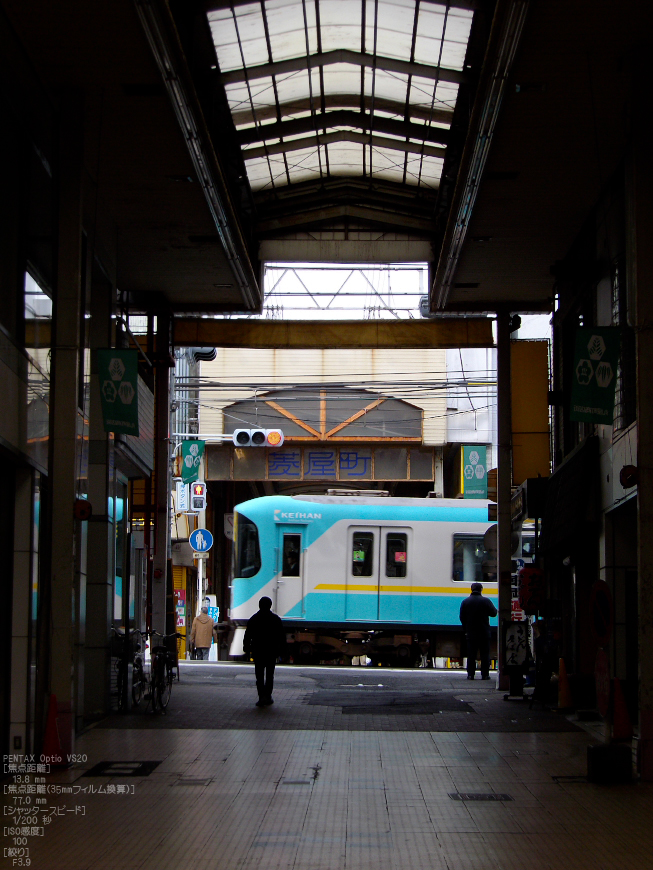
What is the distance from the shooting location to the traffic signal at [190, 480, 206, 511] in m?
32.3

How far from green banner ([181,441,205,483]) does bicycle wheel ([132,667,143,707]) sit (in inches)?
462

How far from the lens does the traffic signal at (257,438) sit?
3288 centimetres

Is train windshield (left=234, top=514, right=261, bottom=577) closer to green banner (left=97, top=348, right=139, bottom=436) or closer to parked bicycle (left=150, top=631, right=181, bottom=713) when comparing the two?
parked bicycle (left=150, top=631, right=181, bottom=713)

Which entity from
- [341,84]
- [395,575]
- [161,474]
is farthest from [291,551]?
Result: [341,84]

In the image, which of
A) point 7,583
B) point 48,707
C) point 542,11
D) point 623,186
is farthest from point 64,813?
point 623,186

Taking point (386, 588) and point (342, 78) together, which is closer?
point (342, 78)

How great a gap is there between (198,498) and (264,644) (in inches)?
Result: 677

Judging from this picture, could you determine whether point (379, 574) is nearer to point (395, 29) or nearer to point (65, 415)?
point (395, 29)

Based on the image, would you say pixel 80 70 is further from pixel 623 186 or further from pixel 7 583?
pixel 623 186

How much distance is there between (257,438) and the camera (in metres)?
33.0

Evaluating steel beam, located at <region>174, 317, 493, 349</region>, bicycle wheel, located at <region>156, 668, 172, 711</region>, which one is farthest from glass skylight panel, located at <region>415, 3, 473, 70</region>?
bicycle wheel, located at <region>156, 668, 172, 711</region>

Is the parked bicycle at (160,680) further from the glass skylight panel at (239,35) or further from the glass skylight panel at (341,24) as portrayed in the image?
the glass skylight panel at (341,24)

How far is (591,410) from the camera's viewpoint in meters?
11.6

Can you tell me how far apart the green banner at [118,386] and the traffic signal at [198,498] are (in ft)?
64.8
